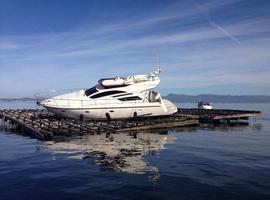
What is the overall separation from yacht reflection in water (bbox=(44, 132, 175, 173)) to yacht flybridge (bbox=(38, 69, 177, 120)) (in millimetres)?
6043

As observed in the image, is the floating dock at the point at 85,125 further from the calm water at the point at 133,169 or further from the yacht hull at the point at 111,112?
the calm water at the point at 133,169

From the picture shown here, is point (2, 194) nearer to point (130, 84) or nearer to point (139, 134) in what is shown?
point (139, 134)

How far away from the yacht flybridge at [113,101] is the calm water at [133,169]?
26.5ft

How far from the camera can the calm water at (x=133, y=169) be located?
1482 centimetres

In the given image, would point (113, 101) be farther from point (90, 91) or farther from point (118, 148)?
point (118, 148)

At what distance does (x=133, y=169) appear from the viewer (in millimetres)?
18719

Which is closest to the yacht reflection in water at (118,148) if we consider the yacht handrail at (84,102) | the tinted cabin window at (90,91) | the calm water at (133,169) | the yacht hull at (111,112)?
the calm water at (133,169)

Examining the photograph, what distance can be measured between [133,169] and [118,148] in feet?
22.4

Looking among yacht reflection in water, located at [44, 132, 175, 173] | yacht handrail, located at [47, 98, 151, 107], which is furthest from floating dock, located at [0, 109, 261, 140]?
yacht handrail, located at [47, 98, 151, 107]

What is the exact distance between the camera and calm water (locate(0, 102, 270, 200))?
14.8 metres

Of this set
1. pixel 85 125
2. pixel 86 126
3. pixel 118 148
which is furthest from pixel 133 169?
pixel 85 125

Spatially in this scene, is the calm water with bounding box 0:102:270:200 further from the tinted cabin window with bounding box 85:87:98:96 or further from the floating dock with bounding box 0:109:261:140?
the tinted cabin window with bounding box 85:87:98:96

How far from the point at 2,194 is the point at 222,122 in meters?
38.4

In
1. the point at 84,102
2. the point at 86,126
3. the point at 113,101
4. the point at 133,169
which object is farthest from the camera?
the point at 113,101
